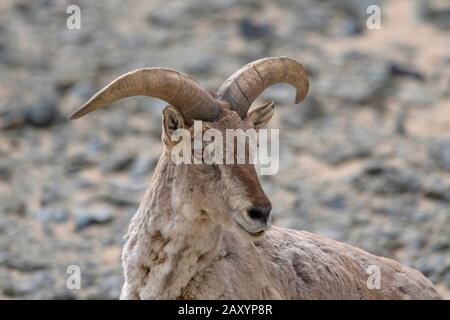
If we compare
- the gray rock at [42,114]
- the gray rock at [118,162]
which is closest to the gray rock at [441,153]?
the gray rock at [118,162]

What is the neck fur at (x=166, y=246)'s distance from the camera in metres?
10.8

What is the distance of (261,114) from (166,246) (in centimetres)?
167

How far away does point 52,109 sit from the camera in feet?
75.9

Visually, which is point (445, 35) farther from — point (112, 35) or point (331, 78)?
point (112, 35)

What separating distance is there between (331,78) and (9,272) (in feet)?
36.8

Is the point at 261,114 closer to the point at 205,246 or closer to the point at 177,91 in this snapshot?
the point at 177,91

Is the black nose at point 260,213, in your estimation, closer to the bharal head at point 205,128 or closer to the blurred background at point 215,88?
the bharal head at point 205,128

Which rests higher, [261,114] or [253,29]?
[253,29]

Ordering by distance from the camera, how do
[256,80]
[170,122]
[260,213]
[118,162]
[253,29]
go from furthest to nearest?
[253,29]
[118,162]
[256,80]
[170,122]
[260,213]

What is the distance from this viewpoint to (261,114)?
1142 cm

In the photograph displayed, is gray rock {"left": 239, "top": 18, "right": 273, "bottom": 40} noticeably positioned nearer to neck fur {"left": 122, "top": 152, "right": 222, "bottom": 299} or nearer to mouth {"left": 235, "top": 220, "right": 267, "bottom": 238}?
neck fur {"left": 122, "top": 152, "right": 222, "bottom": 299}

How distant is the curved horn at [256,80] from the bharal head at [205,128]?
0.01 meters

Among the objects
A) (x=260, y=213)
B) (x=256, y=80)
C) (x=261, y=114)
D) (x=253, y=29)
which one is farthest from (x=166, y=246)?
(x=253, y=29)
